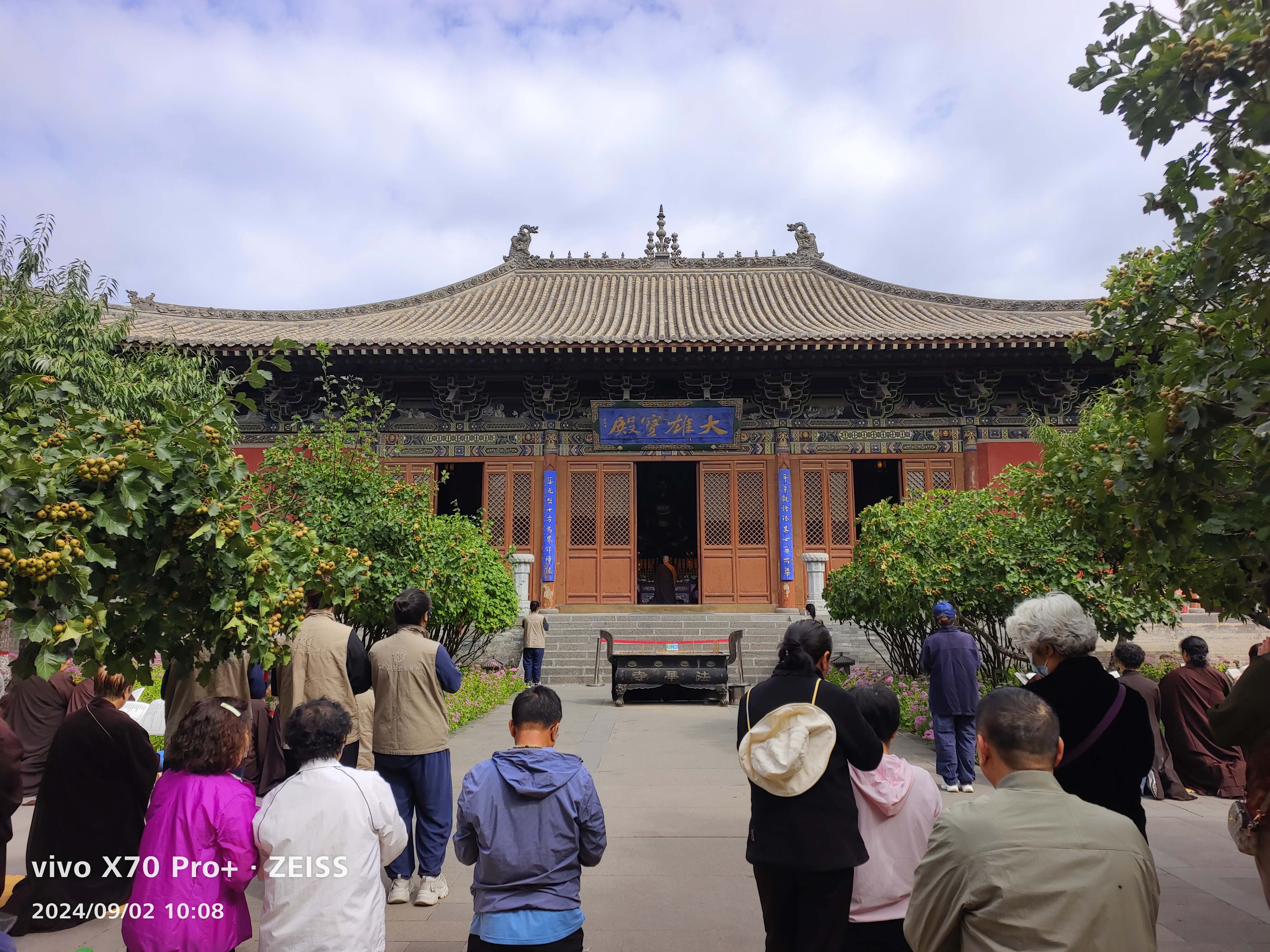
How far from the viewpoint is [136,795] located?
136 inches

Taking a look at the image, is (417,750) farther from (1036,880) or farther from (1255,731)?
(1255,731)

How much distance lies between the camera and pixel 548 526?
1273 centimetres

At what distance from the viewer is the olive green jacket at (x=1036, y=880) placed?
1511 mm

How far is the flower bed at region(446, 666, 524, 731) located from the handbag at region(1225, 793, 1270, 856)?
18.7 feet

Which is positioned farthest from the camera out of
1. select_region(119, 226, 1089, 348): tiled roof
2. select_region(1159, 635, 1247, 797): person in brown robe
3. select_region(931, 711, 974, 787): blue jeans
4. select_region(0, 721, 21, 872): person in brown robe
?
select_region(119, 226, 1089, 348): tiled roof

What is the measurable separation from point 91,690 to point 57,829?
2.13 metres

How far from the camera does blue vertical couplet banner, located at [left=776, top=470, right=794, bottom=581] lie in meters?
12.5

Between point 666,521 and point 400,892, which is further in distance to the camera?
point 666,521

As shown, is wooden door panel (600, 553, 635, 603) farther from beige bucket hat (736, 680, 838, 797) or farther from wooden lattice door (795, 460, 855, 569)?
beige bucket hat (736, 680, 838, 797)

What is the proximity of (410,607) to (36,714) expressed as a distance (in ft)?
10.5

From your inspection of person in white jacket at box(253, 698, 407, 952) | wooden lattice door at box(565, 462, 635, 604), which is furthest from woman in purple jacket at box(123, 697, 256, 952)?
wooden lattice door at box(565, 462, 635, 604)

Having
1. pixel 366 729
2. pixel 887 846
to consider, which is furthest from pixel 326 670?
pixel 887 846

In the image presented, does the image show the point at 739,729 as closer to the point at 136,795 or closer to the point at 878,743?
the point at 878,743

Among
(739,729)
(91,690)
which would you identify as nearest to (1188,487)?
(739,729)
